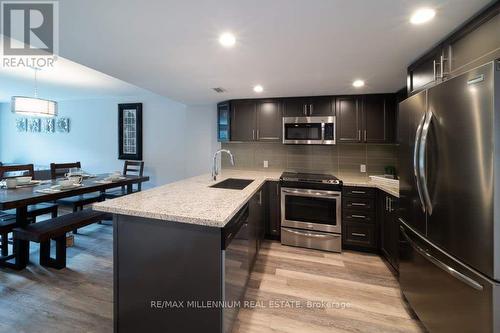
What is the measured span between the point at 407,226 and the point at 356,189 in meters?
1.08

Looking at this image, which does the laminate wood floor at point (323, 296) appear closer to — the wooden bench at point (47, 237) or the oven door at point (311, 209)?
the oven door at point (311, 209)

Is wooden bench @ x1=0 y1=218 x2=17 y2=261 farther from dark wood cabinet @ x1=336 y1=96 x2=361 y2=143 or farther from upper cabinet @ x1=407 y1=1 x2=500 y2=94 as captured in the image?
upper cabinet @ x1=407 y1=1 x2=500 y2=94

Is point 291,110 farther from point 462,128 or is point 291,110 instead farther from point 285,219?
point 462,128

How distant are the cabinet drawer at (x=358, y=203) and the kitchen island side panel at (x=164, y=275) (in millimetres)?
2147

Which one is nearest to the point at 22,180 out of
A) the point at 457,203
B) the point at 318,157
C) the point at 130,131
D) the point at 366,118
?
the point at 130,131

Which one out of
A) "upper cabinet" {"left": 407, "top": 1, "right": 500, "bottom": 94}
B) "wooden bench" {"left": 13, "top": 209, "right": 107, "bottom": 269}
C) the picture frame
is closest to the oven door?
"upper cabinet" {"left": 407, "top": 1, "right": 500, "bottom": 94}

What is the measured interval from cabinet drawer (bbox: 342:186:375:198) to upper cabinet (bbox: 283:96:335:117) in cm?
118

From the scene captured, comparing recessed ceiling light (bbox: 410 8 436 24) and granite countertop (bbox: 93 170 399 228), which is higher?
recessed ceiling light (bbox: 410 8 436 24)

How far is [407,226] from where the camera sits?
175 cm

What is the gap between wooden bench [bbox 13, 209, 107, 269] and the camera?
2117 mm

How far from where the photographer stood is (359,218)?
2.80m

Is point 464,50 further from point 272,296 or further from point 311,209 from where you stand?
point 272,296

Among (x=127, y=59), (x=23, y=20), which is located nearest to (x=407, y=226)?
(x=127, y=59)

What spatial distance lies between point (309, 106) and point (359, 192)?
Answer: 1471 millimetres
